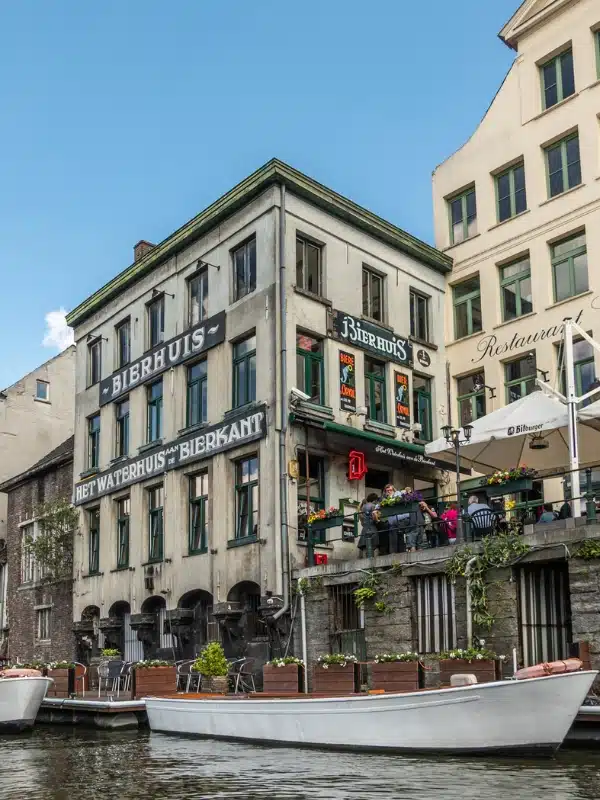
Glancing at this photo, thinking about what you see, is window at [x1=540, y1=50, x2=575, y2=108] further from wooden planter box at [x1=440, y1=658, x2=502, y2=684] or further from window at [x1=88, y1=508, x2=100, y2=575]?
window at [x1=88, y1=508, x2=100, y2=575]

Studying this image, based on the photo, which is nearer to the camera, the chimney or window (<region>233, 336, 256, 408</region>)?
window (<region>233, 336, 256, 408</region>)

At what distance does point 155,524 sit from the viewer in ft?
91.1

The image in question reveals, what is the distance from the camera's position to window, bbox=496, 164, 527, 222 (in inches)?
1069

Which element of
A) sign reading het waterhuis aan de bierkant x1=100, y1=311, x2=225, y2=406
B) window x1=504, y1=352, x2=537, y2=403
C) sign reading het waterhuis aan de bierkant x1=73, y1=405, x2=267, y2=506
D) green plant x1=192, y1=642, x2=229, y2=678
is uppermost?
sign reading het waterhuis aan de bierkant x1=100, y1=311, x2=225, y2=406

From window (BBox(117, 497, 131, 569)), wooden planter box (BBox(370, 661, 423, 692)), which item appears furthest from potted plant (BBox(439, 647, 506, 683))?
window (BBox(117, 497, 131, 569))

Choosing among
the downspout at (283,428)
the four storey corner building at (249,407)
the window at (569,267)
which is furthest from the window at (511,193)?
→ the downspout at (283,428)

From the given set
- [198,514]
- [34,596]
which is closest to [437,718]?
[198,514]

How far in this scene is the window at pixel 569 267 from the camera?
25.2m

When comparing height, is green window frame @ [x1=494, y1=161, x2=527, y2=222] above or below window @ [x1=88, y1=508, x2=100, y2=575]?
above

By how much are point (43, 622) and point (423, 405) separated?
1511 centimetres

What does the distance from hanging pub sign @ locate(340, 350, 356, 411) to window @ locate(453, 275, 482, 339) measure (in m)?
4.55

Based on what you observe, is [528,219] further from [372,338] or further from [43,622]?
[43,622]

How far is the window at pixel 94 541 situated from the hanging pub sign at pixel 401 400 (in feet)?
33.8

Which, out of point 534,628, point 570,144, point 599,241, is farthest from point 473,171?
point 534,628
